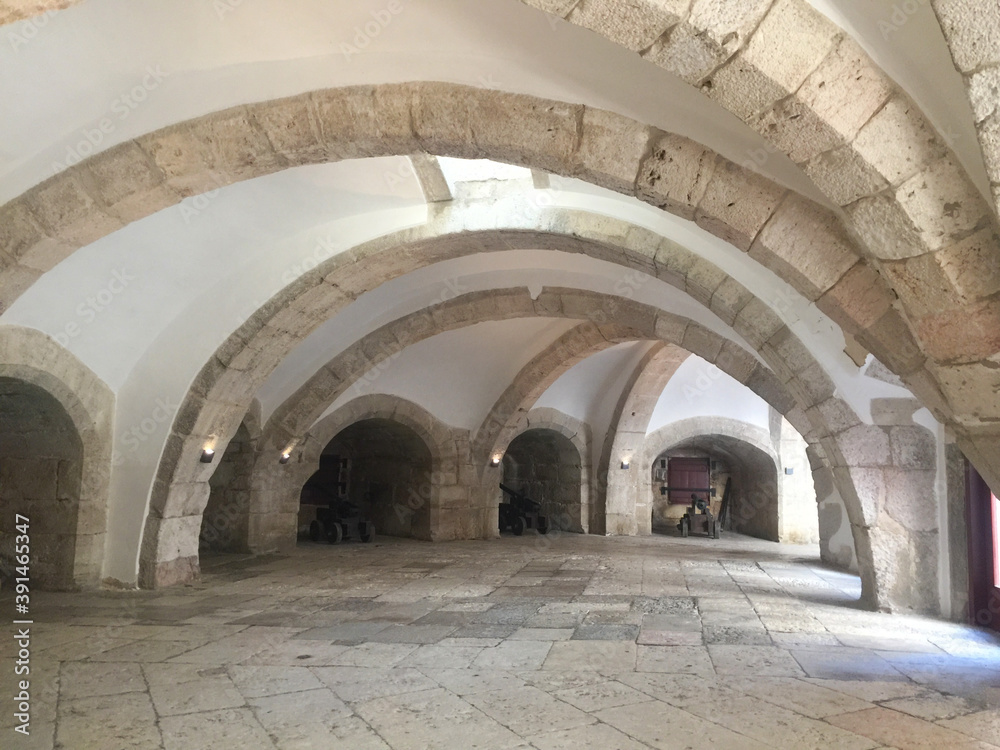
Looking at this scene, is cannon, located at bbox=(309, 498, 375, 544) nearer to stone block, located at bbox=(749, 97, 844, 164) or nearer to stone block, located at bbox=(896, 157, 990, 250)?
stone block, located at bbox=(749, 97, 844, 164)

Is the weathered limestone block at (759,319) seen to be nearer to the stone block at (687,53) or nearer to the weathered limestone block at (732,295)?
the weathered limestone block at (732,295)

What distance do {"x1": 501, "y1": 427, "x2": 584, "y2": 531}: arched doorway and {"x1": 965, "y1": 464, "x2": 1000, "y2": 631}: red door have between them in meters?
6.81

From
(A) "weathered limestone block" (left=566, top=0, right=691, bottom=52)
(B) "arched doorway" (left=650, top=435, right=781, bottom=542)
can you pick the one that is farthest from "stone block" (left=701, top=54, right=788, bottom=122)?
(B) "arched doorway" (left=650, top=435, right=781, bottom=542)

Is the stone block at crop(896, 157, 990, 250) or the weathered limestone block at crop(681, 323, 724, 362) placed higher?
the weathered limestone block at crop(681, 323, 724, 362)

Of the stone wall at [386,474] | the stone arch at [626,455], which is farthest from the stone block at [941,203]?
the stone arch at [626,455]

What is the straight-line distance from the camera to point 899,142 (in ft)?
6.91

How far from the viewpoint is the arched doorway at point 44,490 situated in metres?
5.46

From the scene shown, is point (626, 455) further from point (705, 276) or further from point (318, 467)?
point (705, 276)

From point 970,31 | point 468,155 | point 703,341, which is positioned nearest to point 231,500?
point 703,341

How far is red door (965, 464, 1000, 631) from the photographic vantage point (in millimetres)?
4566

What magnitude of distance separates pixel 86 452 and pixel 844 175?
5310mm

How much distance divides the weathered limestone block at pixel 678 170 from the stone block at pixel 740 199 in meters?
0.04

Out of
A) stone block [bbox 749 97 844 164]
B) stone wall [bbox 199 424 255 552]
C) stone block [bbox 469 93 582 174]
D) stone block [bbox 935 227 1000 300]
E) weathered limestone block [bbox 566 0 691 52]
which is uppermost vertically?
stone block [bbox 469 93 582 174]

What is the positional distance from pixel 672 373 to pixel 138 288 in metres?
7.31
